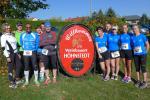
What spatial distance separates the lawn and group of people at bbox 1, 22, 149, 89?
33cm

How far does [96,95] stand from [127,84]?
1.66 m

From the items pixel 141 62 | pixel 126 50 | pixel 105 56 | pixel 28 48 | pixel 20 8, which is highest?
pixel 20 8

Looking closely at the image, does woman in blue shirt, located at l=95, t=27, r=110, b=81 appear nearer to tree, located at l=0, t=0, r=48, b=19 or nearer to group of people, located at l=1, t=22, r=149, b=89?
group of people, located at l=1, t=22, r=149, b=89

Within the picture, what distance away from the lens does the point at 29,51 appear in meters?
10.8

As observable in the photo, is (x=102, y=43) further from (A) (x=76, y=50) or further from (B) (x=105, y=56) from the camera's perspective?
(A) (x=76, y=50)

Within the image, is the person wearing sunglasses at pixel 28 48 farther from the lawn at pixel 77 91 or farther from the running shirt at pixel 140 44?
the running shirt at pixel 140 44

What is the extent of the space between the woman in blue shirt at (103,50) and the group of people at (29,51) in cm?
156

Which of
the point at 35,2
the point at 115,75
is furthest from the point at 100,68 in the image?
the point at 35,2

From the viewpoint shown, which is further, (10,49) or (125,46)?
(125,46)

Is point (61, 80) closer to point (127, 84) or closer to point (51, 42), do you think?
point (51, 42)

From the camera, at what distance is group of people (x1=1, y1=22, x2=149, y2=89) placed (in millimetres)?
10781

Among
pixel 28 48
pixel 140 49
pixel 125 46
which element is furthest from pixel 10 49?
pixel 140 49

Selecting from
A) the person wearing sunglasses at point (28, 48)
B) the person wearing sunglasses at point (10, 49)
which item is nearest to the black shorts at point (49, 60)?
the person wearing sunglasses at point (28, 48)

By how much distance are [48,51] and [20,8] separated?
30.4 feet
